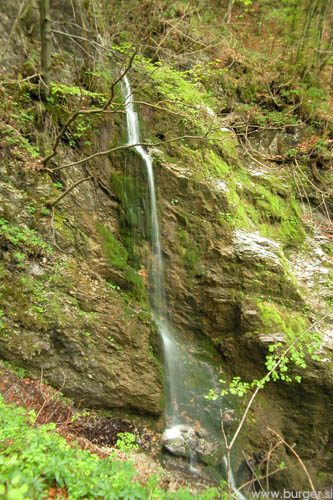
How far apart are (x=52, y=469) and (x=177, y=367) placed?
419 cm

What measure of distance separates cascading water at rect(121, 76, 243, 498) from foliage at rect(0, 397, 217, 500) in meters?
2.96

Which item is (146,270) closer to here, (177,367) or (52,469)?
(177,367)

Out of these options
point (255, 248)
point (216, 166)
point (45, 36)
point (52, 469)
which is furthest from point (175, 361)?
point (45, 36)

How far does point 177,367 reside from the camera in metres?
6.08

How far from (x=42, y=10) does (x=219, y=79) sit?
7.16 m

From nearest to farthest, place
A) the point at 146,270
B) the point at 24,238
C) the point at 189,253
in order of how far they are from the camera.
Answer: the point at 24,238 < the point at 146,270 < the point at 189,253

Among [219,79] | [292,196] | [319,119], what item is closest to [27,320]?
[292,196]

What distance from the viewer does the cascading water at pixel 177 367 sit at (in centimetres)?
556

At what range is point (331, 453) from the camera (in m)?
5.79

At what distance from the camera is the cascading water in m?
5.56

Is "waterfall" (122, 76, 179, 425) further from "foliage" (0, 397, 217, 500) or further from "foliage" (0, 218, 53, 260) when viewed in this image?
"foliage" (0, 397, 217, 500)

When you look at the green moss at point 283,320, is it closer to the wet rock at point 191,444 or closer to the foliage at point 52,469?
the wet rock at point 191,444

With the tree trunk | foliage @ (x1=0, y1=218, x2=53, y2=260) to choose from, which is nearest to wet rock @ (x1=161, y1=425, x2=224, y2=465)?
foliage @ (x1=0, y1=218, x2=53, y2=260)

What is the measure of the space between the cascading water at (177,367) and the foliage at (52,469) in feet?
9.71
